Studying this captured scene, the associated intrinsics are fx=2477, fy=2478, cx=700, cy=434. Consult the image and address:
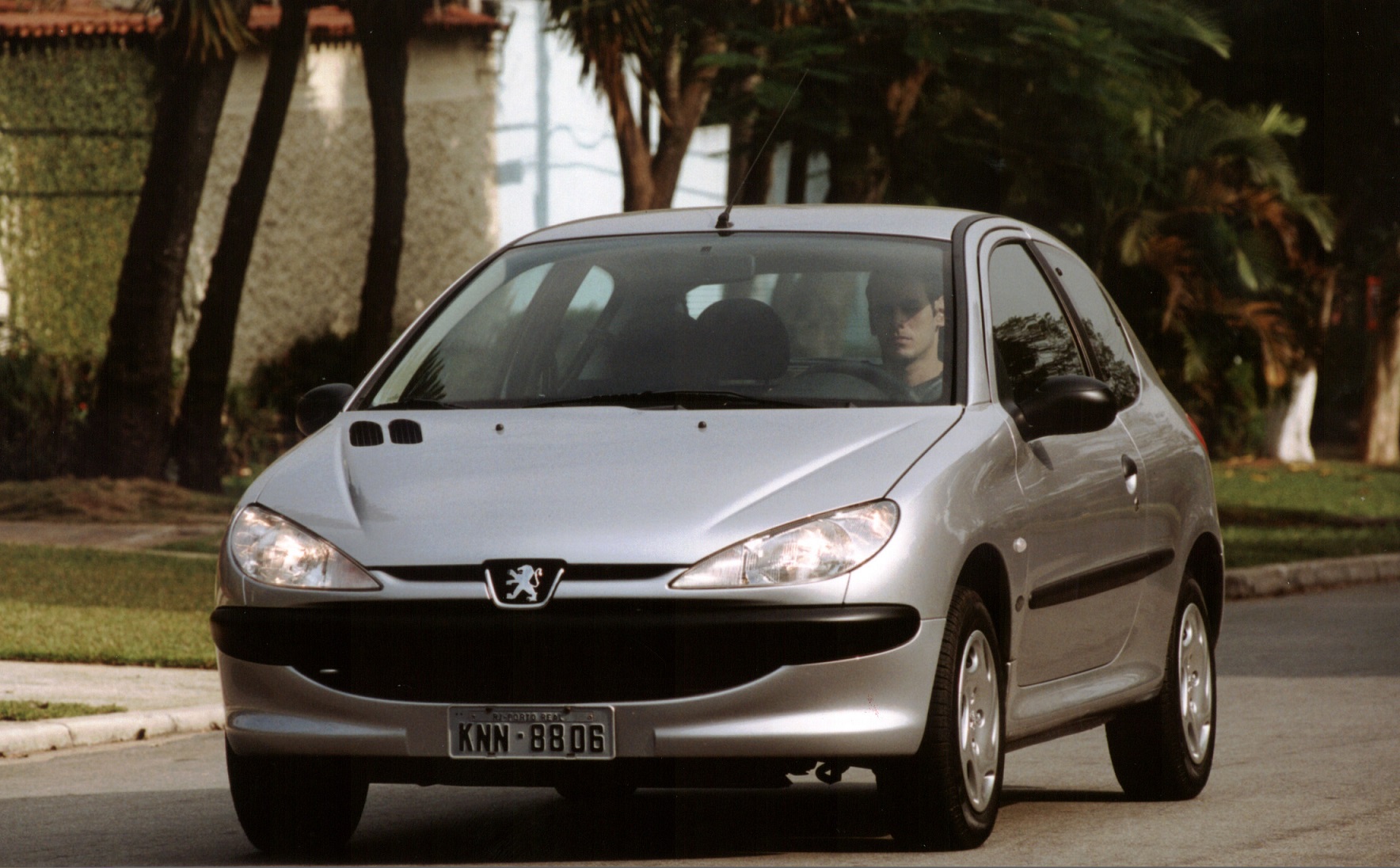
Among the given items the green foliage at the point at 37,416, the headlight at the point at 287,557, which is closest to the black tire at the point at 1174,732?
the headlight at the point at 287,557

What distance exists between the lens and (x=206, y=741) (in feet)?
30.8

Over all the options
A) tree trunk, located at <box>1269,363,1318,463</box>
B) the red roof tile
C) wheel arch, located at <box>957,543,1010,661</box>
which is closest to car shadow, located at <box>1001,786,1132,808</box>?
wheel arch, located at <box>957,543,1010,661</box>

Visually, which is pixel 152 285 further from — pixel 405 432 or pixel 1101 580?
pixel 1101 580

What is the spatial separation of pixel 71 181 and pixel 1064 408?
67.1ft

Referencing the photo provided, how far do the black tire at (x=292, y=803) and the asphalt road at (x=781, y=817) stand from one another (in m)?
0.10

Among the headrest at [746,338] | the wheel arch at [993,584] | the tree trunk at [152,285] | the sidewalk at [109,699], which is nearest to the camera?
the wheel arch at [993,584]

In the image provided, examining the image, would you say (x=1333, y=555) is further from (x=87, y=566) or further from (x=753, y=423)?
(x=753, y=423)

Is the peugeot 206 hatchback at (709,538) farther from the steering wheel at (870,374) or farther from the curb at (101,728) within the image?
the curb at (101,728)

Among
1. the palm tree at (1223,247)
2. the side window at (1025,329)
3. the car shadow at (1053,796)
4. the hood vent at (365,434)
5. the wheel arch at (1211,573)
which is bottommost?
the palm tree at (1223,247)

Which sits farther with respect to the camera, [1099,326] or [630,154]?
[630,154]

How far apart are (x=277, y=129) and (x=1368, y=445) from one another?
60.4ft

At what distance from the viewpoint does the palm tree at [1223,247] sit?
907 inches

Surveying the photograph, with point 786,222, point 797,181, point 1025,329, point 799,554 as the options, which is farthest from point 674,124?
point 799,554

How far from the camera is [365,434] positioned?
20.6 feet
